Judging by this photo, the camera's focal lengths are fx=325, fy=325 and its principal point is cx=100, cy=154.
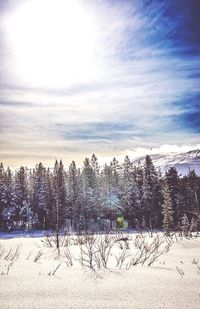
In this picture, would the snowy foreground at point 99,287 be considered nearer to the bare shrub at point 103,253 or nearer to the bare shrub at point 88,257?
the bare shrub at point 88,257

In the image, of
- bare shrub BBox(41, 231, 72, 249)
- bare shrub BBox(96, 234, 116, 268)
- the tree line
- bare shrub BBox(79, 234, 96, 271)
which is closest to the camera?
bare shrub BBox(79, 234, 96, 271)

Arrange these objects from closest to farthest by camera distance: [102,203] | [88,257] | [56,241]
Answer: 1. [88,257]
2. [56,241]
3. [102,203]

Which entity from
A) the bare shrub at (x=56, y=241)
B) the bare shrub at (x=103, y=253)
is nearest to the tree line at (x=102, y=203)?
the bare shrub at (x=56, y=241)

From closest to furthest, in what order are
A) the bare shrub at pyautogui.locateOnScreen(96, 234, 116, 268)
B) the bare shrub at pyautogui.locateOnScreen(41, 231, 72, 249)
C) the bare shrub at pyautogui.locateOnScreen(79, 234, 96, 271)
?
the bare shrub at pyautogui.locateOnScreen(79, 234, 96, 271)
the bare shrub at pyautogui.locateOnScreen(96, 234, 116, 268)
the bare shrub at pyautogui.locateOnScreen(41, 231, 72, 249)

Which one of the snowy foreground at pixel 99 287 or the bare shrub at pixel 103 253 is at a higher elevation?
the bare shrub at pixel 103 253

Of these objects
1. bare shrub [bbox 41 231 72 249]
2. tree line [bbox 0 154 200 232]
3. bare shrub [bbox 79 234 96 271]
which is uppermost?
tree line [bbox 0 154 200 232]

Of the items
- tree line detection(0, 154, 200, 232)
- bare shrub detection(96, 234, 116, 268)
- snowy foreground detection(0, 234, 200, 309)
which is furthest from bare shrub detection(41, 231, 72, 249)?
tree line detection(0, 154, 200, 232)

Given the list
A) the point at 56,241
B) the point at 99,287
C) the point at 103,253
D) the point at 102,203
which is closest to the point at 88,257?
the point at 103,253

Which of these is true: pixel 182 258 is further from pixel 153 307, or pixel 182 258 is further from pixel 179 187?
pixel 179 187

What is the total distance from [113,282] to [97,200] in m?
62.1

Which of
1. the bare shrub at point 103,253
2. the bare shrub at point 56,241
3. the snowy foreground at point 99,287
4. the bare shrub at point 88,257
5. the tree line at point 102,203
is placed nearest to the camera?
the snowy foreground at point 99,287

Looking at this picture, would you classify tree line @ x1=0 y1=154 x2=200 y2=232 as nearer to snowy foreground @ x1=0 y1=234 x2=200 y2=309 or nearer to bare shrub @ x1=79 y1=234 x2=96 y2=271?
bare shrub @ x1=79 y1=234 x2=96 y2=271

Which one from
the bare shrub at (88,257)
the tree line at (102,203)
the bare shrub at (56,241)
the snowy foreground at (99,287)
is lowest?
the snowy foreground at (99,287)

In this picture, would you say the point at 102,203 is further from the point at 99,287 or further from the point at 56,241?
the point at 99,287
